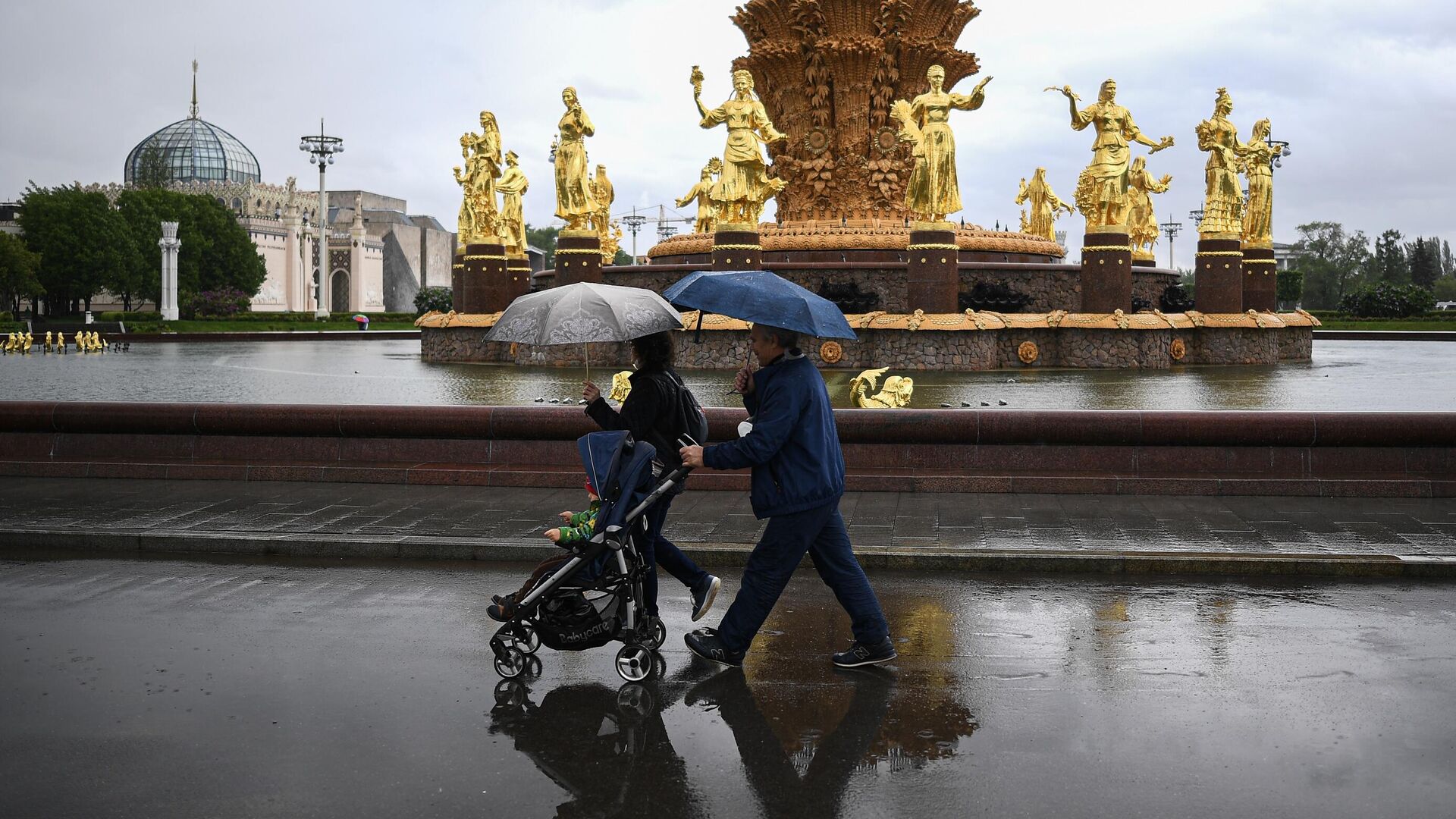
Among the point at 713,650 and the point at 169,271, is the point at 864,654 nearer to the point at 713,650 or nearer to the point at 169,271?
the point at 713,650

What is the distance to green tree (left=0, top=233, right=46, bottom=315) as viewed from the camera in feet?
212

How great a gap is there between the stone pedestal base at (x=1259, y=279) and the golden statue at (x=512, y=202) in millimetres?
16801

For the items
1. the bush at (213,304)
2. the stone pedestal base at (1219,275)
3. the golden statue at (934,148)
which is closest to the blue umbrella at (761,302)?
the golden statue at (934,148)

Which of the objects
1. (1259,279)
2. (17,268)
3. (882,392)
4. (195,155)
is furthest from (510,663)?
(195,155)

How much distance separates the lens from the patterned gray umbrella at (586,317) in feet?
19.2

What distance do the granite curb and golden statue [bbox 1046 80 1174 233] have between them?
61.3 ft

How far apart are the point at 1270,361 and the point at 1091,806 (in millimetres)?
25259

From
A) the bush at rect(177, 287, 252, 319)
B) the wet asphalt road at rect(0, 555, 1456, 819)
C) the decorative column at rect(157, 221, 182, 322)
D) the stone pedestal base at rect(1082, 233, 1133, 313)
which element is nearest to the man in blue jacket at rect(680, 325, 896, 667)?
the wet asphalt road at rect(0, 555, 1456, 819)

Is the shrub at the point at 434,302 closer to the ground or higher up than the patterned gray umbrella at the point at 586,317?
higher up

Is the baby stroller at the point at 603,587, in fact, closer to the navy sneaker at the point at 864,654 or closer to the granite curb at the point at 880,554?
the navy sneaker at the point at 864,654

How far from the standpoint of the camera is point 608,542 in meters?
5.64

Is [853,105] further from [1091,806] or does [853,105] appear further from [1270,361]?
[1091,806]

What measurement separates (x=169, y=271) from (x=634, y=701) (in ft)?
230

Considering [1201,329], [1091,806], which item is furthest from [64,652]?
[1201,329]
